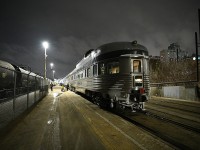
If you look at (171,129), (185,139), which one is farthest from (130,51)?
(185,139)

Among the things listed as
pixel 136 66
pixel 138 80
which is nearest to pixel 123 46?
pixel 136 66

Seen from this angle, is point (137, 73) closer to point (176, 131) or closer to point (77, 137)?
point (176, 131)

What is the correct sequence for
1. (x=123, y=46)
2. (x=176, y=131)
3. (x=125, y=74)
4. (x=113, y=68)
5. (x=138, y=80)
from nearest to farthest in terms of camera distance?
(x=176, y=131) < (x=125, y=74) < (x=138, y=80) < (x=123, y=46) < (x=113, y=68)

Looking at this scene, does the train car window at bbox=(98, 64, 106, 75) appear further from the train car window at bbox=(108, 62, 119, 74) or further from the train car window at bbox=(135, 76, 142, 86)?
the train car window at bbox=(135, 76, 142, 86)

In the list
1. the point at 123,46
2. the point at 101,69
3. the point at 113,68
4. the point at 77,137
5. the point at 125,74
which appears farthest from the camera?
the point at 101,69

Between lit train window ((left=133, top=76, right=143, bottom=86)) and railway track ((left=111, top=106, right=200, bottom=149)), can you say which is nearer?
railway track ((left=111, top=106, right=200, bottom=149))

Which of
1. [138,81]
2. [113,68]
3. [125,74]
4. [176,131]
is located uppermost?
[113,68]

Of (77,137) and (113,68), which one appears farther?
(113,68)

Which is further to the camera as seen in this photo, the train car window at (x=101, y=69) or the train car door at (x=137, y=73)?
the train car window at (x=101, y=69)

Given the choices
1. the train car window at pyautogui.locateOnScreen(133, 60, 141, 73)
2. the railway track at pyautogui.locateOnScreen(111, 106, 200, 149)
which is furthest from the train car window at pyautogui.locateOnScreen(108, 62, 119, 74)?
the railway track at pyautogui.locateOnScreen(111, 106, 200, 149)

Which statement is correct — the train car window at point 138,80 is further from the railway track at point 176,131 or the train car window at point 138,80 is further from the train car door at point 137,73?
the railway track at point 176,131

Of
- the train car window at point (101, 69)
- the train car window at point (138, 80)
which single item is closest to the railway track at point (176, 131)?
the train car window at point (138, 80)

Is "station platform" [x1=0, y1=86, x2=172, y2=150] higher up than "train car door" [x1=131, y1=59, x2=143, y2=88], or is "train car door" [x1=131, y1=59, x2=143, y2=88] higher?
"train car door" [x1=131, y1=59, x2=143, y2=88]

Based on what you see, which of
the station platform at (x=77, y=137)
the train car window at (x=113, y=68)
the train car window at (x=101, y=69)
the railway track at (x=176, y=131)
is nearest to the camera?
the station platform at (x=77, y=137)
